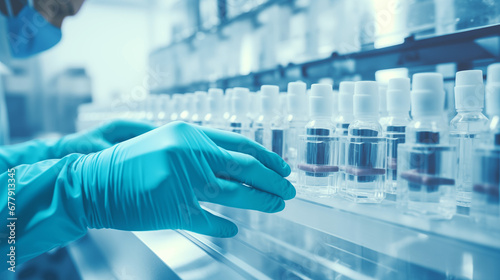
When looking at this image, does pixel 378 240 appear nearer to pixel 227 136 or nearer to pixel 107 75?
pixel 227 136

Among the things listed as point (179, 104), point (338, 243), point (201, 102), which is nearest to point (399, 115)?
point (338, 243)

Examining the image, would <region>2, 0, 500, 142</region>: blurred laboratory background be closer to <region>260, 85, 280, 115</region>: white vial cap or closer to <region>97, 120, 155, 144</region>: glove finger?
<region>260, 85, 280, 115</region>: white vial cap

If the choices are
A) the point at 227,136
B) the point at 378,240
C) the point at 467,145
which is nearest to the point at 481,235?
the point at 378,240

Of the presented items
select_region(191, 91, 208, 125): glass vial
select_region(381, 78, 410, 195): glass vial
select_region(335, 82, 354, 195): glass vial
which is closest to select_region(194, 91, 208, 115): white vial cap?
select_region(191, 91, 208, 125): glass vial

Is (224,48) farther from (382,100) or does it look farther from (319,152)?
(319,152)

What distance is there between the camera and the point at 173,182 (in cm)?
76

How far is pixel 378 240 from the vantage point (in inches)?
26.5

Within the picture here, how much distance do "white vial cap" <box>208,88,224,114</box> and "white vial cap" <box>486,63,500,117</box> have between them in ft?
2.84

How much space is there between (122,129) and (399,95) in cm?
111

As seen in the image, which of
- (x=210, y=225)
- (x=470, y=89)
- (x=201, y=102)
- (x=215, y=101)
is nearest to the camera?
(x=470, y=89)

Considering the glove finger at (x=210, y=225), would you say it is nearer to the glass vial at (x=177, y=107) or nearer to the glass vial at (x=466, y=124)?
the glass vial at (x=466, y=124)

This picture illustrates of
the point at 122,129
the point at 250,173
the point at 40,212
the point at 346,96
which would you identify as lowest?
the point at 40,212

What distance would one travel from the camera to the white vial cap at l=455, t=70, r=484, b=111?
71cm

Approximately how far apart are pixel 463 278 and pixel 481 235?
0.12m
